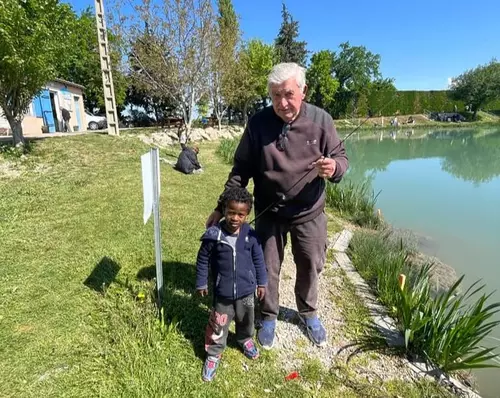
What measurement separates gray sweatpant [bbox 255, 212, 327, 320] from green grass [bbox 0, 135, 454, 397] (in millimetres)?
466

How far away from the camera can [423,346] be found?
2.36 meters

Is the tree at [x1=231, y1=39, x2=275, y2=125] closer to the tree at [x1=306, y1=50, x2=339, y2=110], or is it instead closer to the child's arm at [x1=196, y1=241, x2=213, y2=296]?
the tree at [x1=306, y1=50, x2=339, y2=110]

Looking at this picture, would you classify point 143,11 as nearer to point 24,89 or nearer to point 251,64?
point 24,89

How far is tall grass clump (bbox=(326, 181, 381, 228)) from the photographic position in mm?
5742

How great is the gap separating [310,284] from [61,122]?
20297 millimetres

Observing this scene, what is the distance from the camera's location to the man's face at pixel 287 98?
1.97m

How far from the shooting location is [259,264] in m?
2.21

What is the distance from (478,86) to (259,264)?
Result: 52.1m

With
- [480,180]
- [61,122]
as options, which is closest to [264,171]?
[480,180]

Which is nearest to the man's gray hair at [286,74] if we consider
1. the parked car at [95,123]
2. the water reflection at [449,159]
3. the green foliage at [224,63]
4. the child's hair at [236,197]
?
the child's hair at [236,197]

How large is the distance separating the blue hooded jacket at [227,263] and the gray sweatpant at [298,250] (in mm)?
259

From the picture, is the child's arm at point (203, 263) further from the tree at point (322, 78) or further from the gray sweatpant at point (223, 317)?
the tree at point (322, 78)

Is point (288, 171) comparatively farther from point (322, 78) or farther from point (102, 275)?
Answer: point (322, 78)

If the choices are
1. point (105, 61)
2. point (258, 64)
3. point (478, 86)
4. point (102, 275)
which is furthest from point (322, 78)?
point (102, 275)
